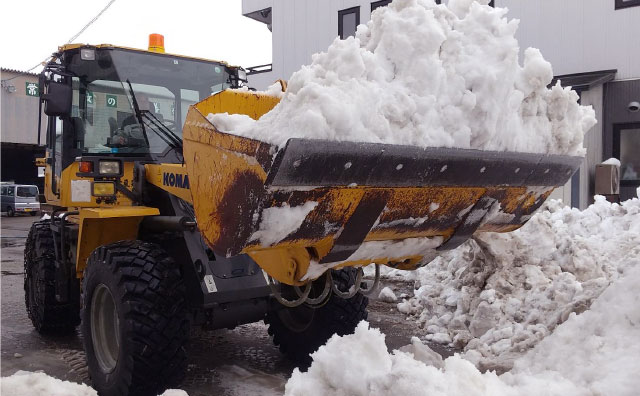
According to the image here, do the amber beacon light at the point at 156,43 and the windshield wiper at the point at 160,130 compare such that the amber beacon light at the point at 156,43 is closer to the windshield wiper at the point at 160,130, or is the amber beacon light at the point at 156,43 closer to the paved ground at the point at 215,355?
the windshield wiper at the point at 160,130

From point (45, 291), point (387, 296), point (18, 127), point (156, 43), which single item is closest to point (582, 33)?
point (387, 296)

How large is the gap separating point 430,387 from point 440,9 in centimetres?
199

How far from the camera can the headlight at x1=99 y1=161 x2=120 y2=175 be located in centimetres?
416

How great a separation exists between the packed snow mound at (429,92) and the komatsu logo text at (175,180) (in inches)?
38.8

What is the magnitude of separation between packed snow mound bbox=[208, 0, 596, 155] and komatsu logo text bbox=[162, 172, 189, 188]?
0.99m

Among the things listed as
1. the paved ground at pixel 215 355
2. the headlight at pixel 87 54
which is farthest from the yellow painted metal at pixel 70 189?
the paved ground at pixel 215 355

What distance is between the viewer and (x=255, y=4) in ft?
55.8

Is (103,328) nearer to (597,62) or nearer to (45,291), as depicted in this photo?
(45,291)

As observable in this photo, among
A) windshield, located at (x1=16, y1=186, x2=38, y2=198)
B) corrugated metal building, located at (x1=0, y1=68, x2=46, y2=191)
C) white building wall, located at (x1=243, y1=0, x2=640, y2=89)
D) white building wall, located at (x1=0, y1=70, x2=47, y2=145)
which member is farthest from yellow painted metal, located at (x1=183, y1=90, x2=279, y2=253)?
white building wall, located at (x1=0, y1=70, x2=47, y2=145)

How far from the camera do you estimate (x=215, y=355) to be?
4.80 metres

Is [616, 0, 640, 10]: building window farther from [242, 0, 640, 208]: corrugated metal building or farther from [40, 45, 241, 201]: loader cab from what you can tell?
[40, 45, 241, 201]: loader cab

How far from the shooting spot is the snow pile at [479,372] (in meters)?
2.61

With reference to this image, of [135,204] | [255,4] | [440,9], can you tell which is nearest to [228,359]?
[135,204]

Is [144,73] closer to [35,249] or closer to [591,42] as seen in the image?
[35,249]
